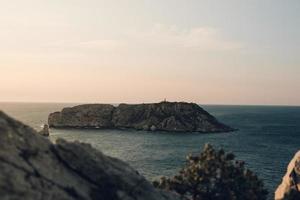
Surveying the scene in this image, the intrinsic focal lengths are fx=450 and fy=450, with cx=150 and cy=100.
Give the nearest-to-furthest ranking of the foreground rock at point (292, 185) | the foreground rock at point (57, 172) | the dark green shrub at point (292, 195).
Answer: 1. the foreground rock at point (57, 172)
2. the dark green shrub at point (292, 195)
3. the foreground rock at point (292, 185)

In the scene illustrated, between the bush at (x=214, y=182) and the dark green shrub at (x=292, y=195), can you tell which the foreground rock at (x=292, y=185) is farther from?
the bush at (x=214, y=182)

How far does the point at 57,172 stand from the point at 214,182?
26.6 meters

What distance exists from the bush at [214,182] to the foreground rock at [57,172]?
51.5 ft

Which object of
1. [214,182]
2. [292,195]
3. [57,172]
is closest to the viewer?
[57,172]

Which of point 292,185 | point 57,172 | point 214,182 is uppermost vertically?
point 57,172

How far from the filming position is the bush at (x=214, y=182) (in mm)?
55781

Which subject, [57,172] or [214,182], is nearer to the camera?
[57,172]

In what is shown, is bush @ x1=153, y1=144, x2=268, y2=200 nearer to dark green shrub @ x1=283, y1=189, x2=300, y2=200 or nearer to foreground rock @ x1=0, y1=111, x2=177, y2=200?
dark green shrub @ x1=283, y1=189, x2=300, y2=200

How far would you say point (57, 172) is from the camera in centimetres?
3550

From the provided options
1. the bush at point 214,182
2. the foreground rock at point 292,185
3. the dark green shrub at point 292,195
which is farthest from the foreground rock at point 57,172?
the foreground rock at point 292,185

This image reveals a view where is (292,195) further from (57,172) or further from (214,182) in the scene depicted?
(57,172)

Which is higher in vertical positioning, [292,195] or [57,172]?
[57,172]

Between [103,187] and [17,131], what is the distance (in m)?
8.33

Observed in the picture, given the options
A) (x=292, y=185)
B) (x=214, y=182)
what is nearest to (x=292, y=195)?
(x=292, y=185)
